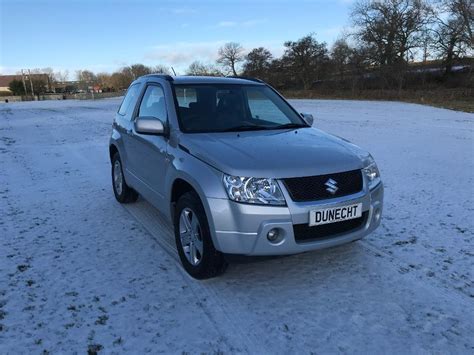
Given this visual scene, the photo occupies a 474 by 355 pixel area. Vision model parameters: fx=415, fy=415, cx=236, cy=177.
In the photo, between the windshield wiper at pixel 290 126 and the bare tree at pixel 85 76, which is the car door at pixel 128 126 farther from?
the bare tree at pixel 85 76

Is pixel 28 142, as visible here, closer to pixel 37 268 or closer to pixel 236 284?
pixel 37 268

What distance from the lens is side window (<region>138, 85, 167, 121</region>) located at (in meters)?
4.43

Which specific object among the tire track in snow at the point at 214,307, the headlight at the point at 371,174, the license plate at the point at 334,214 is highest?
the headlight at the point at 371,174

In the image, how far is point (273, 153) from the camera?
3.42 meters

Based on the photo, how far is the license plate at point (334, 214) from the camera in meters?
3.17

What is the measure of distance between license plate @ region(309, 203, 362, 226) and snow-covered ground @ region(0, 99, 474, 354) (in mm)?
631

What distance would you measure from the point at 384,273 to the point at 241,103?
7.60ft

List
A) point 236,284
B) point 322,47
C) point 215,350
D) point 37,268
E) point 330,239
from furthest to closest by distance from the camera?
point 322,47 < point 37,268 < point 236,284 < point 330,239 < point 215,350

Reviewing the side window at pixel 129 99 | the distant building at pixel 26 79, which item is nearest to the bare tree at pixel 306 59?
the side window at pixel 129 99

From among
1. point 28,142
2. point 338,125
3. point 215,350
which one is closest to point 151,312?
point 215,350

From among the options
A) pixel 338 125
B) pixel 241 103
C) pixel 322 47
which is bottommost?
pixel 338 125

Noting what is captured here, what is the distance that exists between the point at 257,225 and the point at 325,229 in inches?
23.8

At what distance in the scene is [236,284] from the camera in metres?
3.59

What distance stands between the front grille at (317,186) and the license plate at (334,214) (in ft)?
0.35
